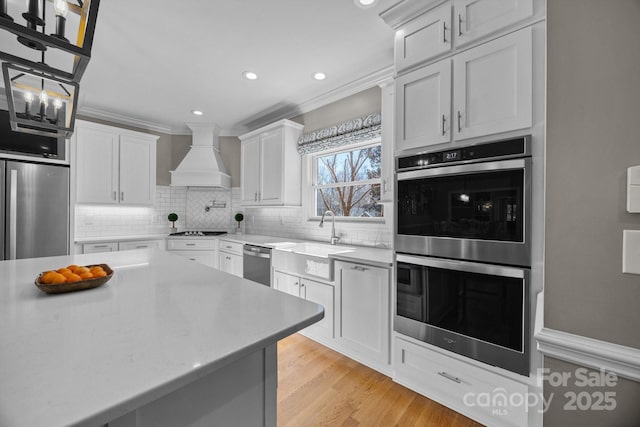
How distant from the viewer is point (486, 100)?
5.23 feet

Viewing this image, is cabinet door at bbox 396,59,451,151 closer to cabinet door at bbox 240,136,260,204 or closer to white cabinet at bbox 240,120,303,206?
white cabinet at bbox 240,120,303,206

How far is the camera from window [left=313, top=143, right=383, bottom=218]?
10.1ft

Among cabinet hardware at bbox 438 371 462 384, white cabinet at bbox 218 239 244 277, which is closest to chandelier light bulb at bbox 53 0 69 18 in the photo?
cabinet hardware at bbox 438 371 462 384

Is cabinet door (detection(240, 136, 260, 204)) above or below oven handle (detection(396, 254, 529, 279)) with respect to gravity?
above

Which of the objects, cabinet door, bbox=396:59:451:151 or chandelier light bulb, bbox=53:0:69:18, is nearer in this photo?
chandelier light bulb, bbox=53:0:69:18

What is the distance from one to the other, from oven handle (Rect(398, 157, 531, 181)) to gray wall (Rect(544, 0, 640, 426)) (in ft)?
2.42

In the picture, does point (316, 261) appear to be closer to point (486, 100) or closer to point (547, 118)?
point (486, 100)

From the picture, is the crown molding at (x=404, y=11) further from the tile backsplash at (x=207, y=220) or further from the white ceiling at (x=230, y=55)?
the tile backsplash at (x=207, y=220)

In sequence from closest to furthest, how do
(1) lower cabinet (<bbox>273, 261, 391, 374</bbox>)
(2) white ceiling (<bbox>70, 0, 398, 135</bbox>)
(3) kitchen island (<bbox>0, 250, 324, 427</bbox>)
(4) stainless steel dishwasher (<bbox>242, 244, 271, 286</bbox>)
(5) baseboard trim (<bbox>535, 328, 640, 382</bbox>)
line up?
(3) kitchen island (<bbox>0, 250, 324, 427</bbox>), (5) baseboard trim (<bbox>535, 328, 640, 382</bbox>), (2) white ceiling (<bbox>70, 0, 398, 135</bbox>), (1) lower cabinet (<bbox>273, 261, 391, 374</bbox>), (4) stainless steel dishwasher (<bbox>242, 244, 271, 286</bbox>)

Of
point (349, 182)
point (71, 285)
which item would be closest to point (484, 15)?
point (349, 182)

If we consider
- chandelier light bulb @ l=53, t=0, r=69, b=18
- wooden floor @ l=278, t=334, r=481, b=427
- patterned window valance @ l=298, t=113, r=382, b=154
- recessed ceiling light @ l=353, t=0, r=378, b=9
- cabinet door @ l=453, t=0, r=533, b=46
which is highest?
recessed ceiling light @ l=353, t=0, r=378, b=9

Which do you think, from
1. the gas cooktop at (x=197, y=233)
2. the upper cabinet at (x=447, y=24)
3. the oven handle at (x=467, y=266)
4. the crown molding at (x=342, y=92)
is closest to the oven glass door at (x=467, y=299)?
the oven handle at (x=467, y=266)

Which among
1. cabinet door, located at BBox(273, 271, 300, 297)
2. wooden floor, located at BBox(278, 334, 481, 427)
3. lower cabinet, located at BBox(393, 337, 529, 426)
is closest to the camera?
lower cabinet, located at BBox(393, 337, 529, 426)

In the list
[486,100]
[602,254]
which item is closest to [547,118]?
[602,254]
